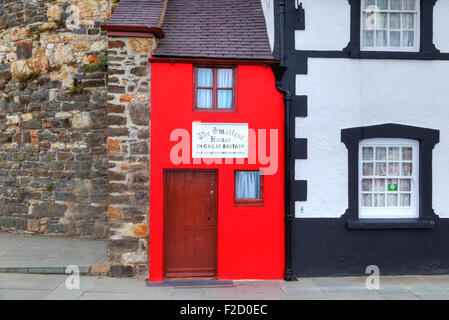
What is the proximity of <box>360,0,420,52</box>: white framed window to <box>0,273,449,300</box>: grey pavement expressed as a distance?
14.4 feet

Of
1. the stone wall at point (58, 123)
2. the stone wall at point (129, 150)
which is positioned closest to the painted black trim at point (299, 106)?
the stone wall at point (129, 150)

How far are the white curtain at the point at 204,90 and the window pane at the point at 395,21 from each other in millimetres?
3632

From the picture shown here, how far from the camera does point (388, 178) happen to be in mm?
7906

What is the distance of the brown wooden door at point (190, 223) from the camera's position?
25.0 ft

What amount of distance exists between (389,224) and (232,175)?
3.06m

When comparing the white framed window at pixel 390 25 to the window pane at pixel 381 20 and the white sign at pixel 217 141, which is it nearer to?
the window pane at pixel 381 20

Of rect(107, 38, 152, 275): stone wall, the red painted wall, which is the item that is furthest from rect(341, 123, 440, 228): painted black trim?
rect(107, 38, 152, 275): stone wall

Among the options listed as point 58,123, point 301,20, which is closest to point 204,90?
point 301,20

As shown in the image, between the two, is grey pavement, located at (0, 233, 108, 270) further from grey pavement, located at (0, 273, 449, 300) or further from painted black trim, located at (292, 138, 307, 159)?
painted black trim, located at (292, 138, 307, 159)

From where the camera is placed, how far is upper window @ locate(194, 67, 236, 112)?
7.76 metres
